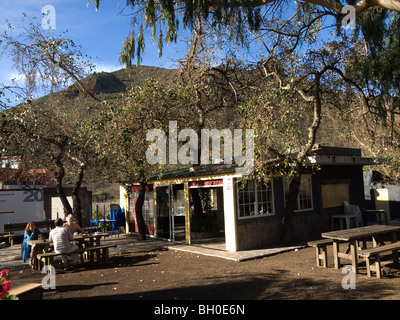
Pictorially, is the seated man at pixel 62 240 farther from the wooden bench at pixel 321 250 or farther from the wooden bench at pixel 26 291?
the wooden bench at pixel 321 250

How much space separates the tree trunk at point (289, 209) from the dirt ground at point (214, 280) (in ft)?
4.51

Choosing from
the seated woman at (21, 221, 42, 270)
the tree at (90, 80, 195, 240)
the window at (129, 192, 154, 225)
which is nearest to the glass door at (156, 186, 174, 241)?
the window at (129, 192, 154, 225)

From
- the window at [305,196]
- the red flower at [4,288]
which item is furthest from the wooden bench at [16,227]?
the red flower at [4,288]

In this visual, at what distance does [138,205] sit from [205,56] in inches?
251

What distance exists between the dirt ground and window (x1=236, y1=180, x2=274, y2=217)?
170 centimetres

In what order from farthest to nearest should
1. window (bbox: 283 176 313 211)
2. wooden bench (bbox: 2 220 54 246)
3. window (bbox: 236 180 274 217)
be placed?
wooden bench (bbox: 2 220 54 246) → window (bbox: 283 176 313 211) → window (bbox: 236 180 274 217)

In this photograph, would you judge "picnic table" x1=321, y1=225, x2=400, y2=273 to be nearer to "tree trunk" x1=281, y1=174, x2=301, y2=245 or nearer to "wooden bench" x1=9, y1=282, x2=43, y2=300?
"tree trunk" x1=281, y1=174, x2=301, y2=245

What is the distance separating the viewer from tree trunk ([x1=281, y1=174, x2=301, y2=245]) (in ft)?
36.4

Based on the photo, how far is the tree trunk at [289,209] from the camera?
11094 mm

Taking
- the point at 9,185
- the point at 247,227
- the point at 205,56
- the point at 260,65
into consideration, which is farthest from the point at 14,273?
the point at 9,185

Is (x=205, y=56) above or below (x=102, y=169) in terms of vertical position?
above

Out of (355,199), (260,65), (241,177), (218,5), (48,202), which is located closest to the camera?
(218,5)

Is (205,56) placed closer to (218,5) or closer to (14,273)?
(218,5)
